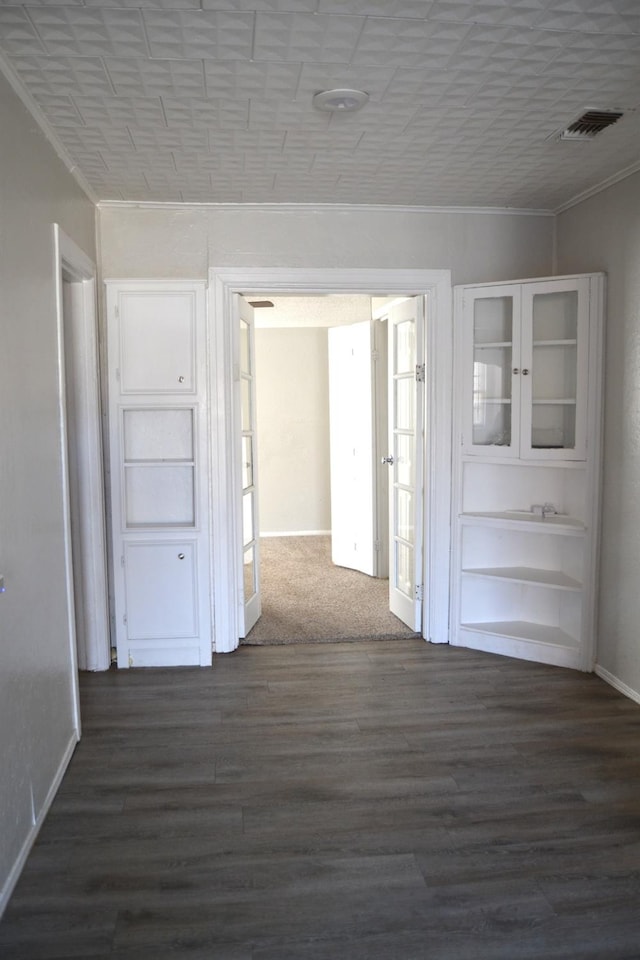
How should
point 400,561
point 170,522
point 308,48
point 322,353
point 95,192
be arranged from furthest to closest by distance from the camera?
point 322,353
point 400,561
point 170,522
point 95,192
point 308,48

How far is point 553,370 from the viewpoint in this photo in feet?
13.6

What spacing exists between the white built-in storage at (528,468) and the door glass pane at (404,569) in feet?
1.26

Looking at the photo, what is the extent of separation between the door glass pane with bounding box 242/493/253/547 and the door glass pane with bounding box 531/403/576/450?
182 centimetres

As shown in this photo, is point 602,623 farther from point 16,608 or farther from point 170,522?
point 16,608

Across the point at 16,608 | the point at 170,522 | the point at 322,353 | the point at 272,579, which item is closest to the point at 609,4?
the point at 16,608

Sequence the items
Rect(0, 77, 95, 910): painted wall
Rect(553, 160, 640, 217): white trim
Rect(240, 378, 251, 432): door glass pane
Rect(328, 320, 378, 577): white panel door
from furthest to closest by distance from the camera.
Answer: Rect(328, 320, 378, 577): white panel door < Rect(240, 378, 251, 432): door glass pane < Rect(553, 160, 640, 217): white trim < Rect(0, 77, 95, 910): painted wall

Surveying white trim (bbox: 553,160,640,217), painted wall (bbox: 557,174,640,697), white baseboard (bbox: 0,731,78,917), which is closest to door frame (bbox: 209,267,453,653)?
→ white trim (bbox: 553,160,640,217)

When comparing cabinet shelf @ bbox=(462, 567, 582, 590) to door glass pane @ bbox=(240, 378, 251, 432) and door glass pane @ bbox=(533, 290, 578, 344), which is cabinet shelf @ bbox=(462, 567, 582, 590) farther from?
door glass pane @ bbox=(240, 378, 251, 432)

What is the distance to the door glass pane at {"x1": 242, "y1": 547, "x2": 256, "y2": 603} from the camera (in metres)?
4.74

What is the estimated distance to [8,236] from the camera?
243 cm

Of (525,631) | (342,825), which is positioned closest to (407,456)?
(525,631)

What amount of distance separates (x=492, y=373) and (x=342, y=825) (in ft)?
8.90

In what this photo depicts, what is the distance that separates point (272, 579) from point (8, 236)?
4320 mm

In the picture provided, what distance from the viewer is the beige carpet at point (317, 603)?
187 inches
